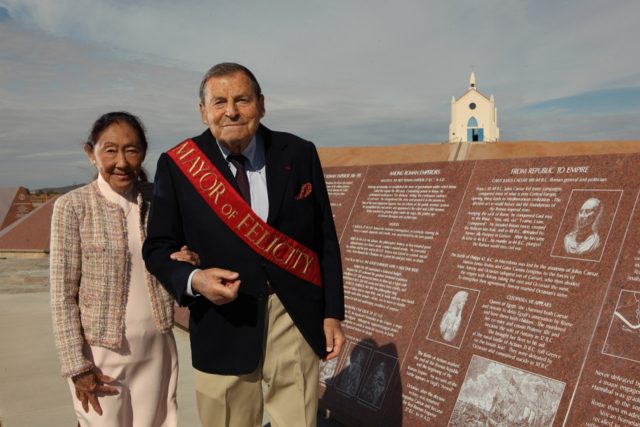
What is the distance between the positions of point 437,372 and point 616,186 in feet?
4.45

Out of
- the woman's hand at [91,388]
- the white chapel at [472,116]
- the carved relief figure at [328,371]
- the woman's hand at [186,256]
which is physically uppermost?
the white chapel at [472,116]

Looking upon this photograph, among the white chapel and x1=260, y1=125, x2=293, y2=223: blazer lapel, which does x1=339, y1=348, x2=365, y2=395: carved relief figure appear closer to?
x1=260, y1=125, x2=293, y2=223: blazer lapel

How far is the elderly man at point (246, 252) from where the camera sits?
6.03 feet

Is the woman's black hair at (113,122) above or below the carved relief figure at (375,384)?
above

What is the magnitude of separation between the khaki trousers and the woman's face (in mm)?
796

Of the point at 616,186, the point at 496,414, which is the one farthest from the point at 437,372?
the point at 616,186

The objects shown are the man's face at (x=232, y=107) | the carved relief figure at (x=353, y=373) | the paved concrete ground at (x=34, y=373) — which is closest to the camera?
the man's face at (x=232, y=107)

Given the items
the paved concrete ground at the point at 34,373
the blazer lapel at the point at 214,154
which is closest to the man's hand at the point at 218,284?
the blazer lapel at the point at 214,154

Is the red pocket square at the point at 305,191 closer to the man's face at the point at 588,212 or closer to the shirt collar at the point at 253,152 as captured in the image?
the shirt collar at the point at 253,152

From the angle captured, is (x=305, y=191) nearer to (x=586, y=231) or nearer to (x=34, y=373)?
(x=586, y=231)

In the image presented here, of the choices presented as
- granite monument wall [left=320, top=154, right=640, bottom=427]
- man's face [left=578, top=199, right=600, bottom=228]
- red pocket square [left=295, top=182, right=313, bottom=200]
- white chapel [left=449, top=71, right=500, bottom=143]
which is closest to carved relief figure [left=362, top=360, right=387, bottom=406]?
granite monument wall [left=320, top=154, right=640, bottom=427]

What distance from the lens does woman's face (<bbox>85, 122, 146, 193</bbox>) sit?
211 centimetres

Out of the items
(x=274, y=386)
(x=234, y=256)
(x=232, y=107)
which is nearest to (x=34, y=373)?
(x=274, y=386)

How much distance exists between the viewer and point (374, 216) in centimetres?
404
